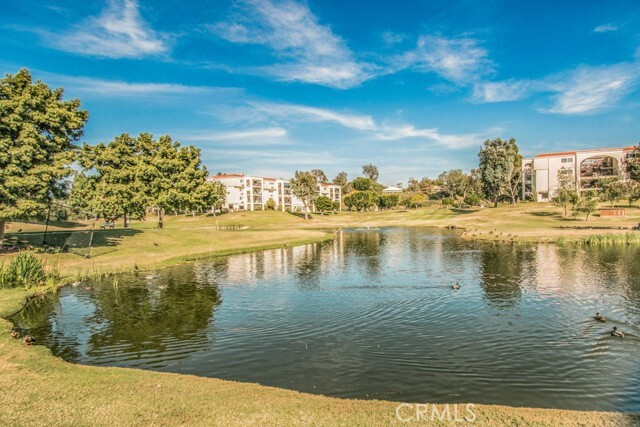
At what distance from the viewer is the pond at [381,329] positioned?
54.5 feet

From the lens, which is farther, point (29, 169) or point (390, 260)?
point (390, 260)

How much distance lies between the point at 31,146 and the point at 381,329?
3817 centimetres

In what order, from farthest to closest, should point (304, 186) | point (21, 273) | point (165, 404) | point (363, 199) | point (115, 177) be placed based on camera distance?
point (363, 199), point (304, 186), point (115, 177), point (21, 273), point (165, 404)

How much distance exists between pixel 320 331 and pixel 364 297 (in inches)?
352

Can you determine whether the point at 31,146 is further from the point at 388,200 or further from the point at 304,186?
the point at 388,200

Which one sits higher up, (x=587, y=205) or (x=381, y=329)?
(x=587, y=205)

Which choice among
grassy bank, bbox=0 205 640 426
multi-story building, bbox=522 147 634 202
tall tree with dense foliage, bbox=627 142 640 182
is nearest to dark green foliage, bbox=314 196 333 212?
multi-story building, bbox=522 147 634 202

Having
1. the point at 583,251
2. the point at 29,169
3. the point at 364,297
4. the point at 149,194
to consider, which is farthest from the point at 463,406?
the point at 149,194

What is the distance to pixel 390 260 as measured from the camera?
5150 centimetres

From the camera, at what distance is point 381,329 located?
23828 millimetres

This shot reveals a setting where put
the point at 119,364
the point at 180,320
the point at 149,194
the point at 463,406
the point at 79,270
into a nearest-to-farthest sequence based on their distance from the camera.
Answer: the point at 463,406, the point at 119,364, the point at 180,320, the point at 79,270, the point at 149,194

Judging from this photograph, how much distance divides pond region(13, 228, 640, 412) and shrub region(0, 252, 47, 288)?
123 inches

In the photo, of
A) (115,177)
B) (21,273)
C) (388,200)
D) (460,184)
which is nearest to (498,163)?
(460,184)

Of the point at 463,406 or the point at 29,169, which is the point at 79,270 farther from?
the point at 463,406
